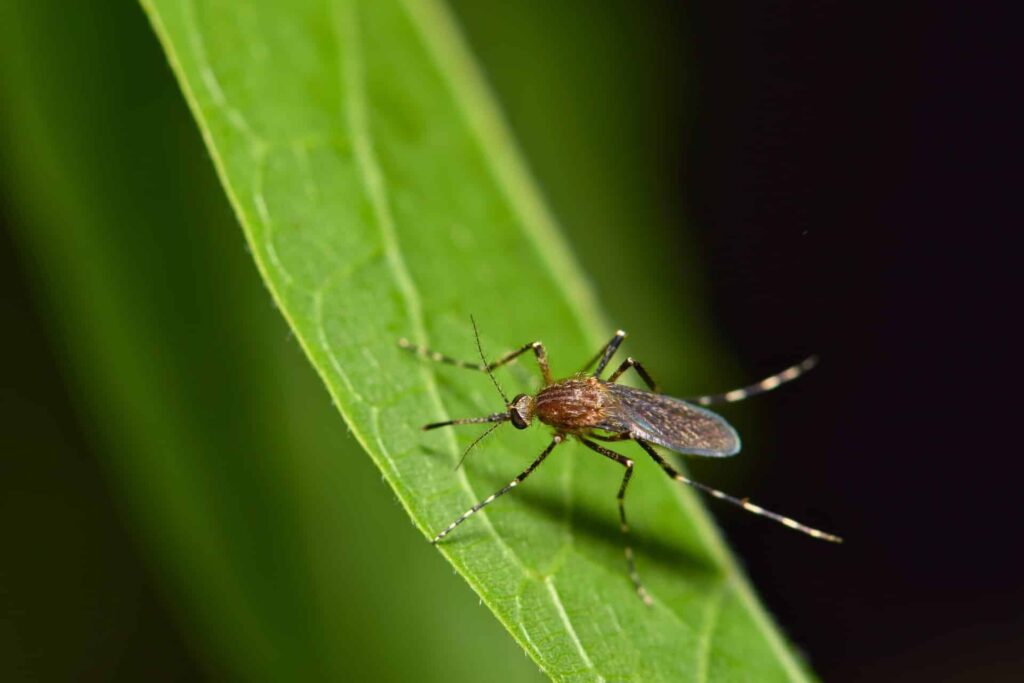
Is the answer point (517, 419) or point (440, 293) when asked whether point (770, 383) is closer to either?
point (517, 419)

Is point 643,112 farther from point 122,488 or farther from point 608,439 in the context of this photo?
point 122,488

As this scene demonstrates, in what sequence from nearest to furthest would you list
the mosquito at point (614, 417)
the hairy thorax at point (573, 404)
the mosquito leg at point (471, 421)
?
the mosquito leg at point (471, 421) < the mosquito at point (614, 417) < the hairy thorax at point (573, 404)

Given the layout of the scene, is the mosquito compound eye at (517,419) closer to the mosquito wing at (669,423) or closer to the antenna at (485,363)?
the antenna at (485,363)

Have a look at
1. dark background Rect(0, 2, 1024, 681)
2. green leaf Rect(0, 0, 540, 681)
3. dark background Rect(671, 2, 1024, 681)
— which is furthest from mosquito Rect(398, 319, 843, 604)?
dark background Rect(671, 2, 1024, 681)

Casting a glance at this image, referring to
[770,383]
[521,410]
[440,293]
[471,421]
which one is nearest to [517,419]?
[521,410]

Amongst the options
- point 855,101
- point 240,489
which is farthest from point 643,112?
point 240,489

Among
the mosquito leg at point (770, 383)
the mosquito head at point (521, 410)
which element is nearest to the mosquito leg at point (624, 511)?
the mosquito head at point (521, 410)

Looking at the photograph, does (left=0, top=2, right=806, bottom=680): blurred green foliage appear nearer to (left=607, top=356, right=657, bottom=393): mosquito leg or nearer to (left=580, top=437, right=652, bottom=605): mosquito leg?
(left=580, top=437, right=652, bottom=605): mosquito leg
